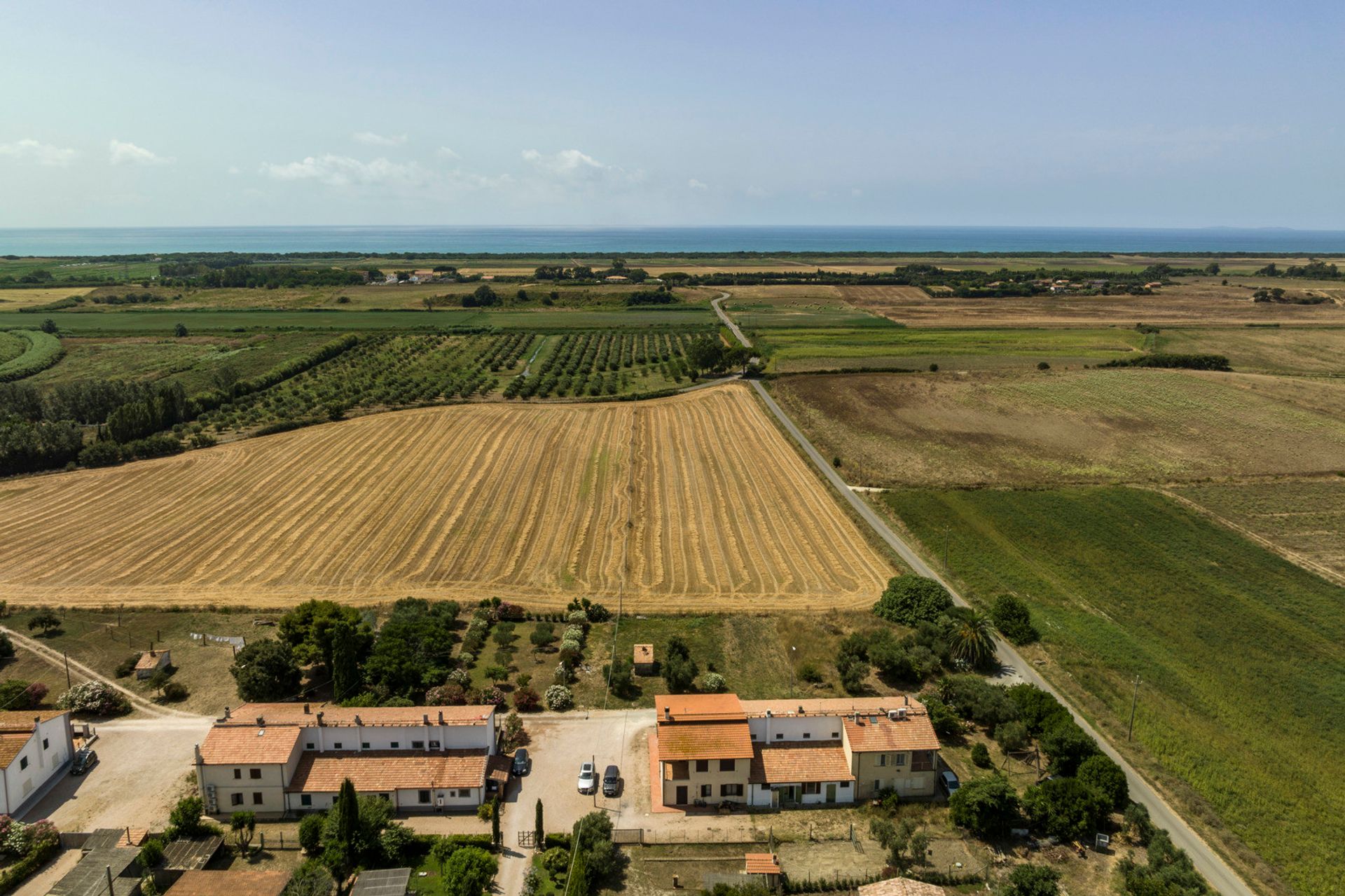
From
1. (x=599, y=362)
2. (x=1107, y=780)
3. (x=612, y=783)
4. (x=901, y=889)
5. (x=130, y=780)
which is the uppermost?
(x=599, y=362)

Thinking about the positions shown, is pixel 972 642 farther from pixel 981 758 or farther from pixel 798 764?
pixel 798 764

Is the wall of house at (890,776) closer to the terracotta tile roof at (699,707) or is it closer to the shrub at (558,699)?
the terracotta tile roof at (699,707)

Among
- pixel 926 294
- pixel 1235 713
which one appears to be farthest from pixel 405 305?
pixel 1235 713

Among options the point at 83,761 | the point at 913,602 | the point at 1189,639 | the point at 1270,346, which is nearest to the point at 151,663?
the point at 83,761

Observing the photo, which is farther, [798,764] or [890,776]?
[798,764]

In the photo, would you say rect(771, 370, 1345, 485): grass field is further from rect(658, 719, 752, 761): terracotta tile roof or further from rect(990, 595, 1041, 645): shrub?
rect(658, 719, 752, 761): terracotta tile roof

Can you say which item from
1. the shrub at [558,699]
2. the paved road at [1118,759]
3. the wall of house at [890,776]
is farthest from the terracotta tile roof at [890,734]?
the shrub at [558,699]

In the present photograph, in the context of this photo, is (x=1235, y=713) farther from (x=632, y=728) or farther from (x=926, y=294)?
(x=926, y=294)
